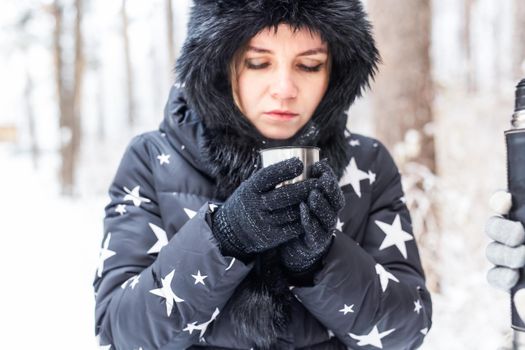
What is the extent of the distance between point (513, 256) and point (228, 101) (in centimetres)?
77

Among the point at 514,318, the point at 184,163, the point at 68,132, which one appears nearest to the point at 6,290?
the point at 184,163

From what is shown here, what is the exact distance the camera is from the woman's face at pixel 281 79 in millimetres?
1194

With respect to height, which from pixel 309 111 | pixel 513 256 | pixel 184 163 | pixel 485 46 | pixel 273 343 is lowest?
pixel 273 343

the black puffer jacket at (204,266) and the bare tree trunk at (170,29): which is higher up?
the bare tree trunk at (170,29)

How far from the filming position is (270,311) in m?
1.14

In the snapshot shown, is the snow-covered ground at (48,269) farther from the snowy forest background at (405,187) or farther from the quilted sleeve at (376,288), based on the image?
the quilted sleeve at (376,288)

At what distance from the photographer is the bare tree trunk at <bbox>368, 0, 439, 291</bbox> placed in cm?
282

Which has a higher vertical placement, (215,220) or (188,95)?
(188,95)

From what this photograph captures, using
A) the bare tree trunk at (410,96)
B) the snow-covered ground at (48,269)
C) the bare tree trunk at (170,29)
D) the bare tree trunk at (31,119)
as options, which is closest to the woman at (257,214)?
the bare tree trunk at (410,96)

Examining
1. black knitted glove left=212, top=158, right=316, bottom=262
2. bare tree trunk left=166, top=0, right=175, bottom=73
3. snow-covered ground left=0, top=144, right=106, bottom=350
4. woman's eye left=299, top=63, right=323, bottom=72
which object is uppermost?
bare tree trunk left=166, top=0, right=175, bottom=73

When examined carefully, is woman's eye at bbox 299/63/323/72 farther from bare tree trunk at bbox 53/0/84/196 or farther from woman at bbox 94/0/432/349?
bare tree trunk at bbox 53/0/84/196

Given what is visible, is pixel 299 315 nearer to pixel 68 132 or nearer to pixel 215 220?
pixel 215 220

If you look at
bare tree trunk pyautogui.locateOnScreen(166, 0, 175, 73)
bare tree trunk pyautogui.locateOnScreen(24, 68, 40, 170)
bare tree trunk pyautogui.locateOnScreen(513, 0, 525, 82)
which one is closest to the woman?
bare tree trunk pyautogui.locateOnScreen(513, 0, 525, 82)

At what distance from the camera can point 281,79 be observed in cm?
118
